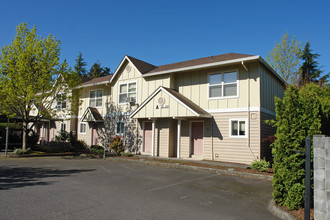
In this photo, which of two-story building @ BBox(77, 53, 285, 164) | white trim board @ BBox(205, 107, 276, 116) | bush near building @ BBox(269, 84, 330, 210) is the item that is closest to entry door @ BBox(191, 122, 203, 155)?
two-story building @ BBox(77, 53, 285, 164)

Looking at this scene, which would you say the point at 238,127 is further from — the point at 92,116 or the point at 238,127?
the point at 92,116

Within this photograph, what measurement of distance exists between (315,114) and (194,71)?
→ 1069cm

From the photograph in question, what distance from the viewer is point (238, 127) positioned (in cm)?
1363

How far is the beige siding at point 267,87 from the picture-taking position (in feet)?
45.2

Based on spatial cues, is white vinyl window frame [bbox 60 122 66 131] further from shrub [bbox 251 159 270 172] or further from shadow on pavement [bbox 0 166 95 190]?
shrub [bbox 251 159 270 172]

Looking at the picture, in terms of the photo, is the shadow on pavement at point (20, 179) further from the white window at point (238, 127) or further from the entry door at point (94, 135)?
the entry door at point (94, 135)

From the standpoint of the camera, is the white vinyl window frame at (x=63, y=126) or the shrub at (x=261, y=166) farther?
the white vinyl window frame at (x=63, y=126)

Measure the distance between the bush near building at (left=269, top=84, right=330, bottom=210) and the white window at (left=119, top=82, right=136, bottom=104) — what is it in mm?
13736

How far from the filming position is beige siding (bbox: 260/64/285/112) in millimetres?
13773

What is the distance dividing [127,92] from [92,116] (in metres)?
3.91

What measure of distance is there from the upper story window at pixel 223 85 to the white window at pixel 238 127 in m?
1.59

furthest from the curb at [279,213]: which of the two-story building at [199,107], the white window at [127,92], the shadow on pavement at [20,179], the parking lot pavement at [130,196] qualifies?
the white window at [127,92]

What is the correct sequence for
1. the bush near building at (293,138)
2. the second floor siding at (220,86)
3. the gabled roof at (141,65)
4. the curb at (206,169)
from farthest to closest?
1. the gabled roof at (141,65)
2. the second floor siding at (220,86)
3. the curb at (206,169)
4. the bush near building at (293,138)

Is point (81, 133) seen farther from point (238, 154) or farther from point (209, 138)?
point (238, 154)
